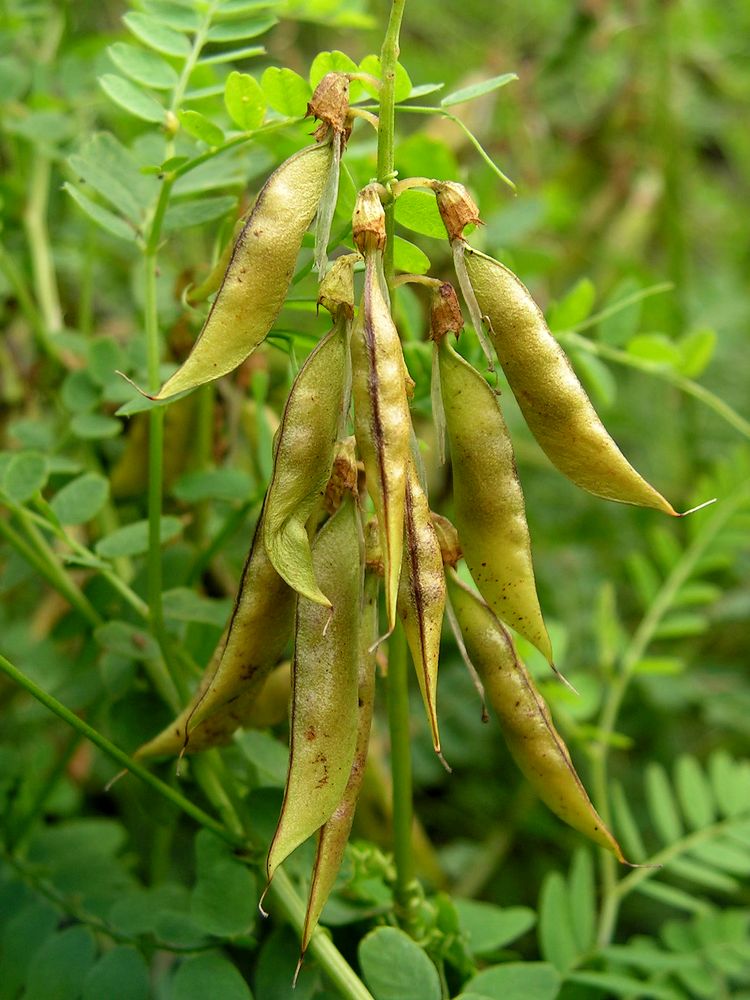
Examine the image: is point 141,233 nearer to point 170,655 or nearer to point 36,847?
point 170,655

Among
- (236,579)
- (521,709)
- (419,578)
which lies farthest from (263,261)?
(236,579)

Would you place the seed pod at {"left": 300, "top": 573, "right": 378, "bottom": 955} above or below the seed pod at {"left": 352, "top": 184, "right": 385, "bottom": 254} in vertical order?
below

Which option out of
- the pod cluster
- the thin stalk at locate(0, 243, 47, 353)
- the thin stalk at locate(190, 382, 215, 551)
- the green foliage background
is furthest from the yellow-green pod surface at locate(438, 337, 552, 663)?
the thin stalk at locate(0, 243, 47, 353)

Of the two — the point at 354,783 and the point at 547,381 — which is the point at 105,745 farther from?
the point at 547,381

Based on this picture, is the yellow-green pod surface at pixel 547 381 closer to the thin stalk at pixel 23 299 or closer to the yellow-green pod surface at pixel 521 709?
the yellow-green pod surface at pixel 521 709

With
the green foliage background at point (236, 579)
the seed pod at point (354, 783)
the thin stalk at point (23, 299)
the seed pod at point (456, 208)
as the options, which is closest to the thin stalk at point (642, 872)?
the green foliage background at point (236, 579)

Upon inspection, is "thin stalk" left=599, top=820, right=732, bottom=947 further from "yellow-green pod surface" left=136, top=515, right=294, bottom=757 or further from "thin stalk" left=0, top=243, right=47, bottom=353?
"thin stalk" left=0, top=243, right=47, bottom=353
